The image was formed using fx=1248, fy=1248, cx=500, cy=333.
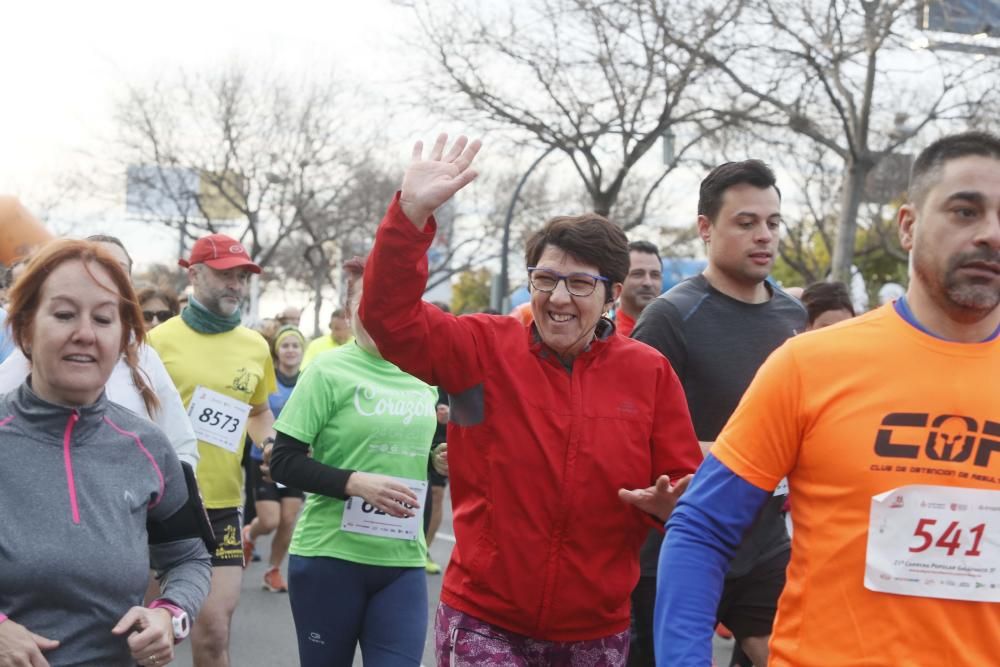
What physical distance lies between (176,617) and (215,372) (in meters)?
3.30

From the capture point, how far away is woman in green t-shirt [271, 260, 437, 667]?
478 cm

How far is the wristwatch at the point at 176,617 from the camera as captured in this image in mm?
3081

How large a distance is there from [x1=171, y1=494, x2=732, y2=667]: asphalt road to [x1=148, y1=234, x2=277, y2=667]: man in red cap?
1.84 meters

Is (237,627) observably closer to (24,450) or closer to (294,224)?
(24,450)

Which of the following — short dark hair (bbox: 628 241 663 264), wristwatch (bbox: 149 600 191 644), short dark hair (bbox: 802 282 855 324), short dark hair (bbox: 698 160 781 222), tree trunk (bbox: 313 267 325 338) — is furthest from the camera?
tree trunk (bbox: 313 267 325 338)

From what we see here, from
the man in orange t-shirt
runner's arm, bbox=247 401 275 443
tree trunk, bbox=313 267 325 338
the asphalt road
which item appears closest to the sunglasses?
runner's arm, bbox=247 401 275 443

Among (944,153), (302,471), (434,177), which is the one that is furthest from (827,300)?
(944,153)

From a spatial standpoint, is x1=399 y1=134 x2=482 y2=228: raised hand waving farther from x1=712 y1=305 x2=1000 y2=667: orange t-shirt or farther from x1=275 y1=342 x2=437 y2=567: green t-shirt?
x1=275 y1=342 x2=437 y2=567: green t-shirt

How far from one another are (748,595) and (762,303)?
108 centimetres

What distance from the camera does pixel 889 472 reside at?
2445 mm

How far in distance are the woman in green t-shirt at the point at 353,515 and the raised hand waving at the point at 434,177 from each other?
1.72 meters

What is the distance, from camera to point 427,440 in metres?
5.14

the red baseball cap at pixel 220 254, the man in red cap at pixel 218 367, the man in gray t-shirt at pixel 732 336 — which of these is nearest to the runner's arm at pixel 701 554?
the man in gray t-shirt at pixel 732 336

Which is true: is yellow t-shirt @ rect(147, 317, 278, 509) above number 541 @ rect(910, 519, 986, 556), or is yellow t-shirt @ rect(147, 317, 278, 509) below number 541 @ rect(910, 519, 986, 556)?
below
